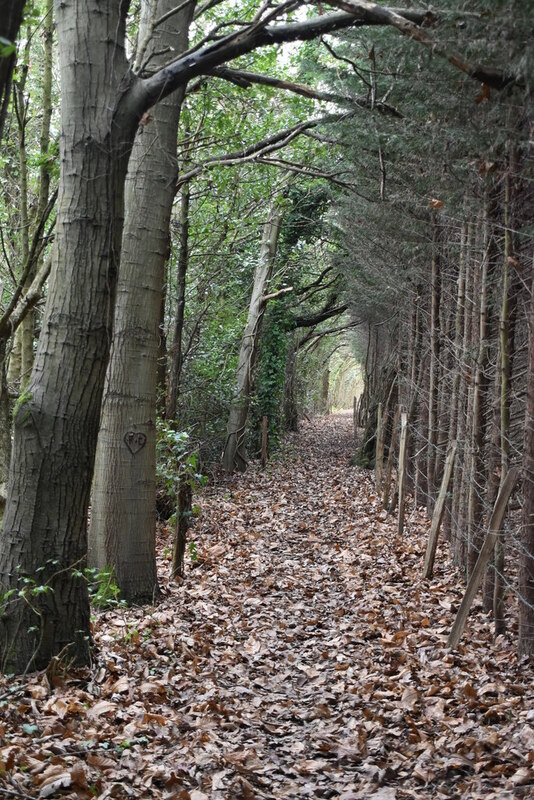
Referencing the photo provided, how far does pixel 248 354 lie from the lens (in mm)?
18281

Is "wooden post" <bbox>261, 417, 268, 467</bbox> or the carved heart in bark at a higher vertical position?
the carved heart in bark

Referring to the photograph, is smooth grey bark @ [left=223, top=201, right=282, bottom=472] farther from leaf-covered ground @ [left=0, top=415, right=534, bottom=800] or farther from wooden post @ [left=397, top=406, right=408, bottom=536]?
leaf-covered ground @ [left=0, top=415, right=534, bottom=800]

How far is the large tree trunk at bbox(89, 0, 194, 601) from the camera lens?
7.00 metres

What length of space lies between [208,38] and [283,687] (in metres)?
4.80

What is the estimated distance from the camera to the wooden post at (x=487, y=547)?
5.76 m

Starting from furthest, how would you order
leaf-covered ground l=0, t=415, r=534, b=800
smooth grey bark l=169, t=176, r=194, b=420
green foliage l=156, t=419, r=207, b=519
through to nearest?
smooth grey bark l=169, t=176, r=194, b=420 → green foliage l=156, t=419, r=207, b=519 → leaf-covered ground l=0, t=415, r=534, b=800

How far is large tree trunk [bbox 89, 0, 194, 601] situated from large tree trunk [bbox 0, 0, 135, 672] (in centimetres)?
226

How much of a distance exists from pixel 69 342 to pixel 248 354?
13661 millimetres

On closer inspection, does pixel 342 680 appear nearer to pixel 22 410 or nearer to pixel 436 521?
pixel 436 521

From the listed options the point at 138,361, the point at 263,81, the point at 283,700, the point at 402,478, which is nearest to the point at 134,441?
the point at 138,361

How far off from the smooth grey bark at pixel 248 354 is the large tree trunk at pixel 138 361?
10.2 meters

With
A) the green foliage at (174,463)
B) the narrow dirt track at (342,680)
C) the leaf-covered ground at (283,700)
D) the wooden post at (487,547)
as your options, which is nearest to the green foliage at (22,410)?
the leaf-covered ground at (283,700)

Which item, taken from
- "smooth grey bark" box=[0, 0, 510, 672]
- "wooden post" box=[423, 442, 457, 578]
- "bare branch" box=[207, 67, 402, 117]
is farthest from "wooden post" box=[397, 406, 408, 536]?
"smooth grey bark" box=[0, 0, 510, 672]

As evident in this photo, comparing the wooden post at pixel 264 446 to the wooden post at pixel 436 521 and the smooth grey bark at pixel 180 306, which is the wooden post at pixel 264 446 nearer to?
the smooth grey bark at pixel 180 306
